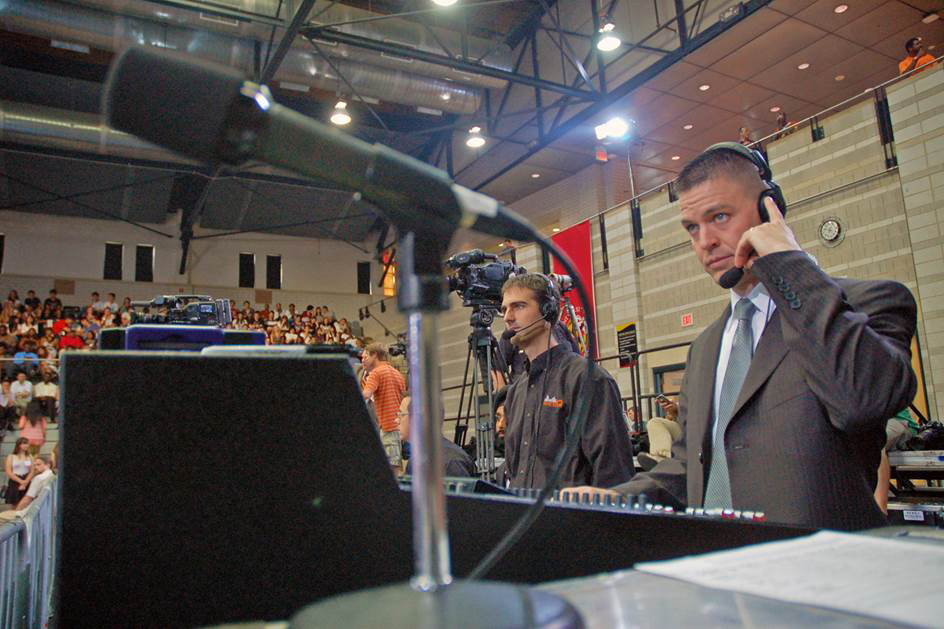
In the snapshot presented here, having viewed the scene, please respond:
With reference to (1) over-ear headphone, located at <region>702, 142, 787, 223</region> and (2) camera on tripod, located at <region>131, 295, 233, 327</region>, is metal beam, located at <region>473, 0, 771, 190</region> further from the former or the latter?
(1) over-ear headphone, located at <region>702, 142, 787, 223</region>

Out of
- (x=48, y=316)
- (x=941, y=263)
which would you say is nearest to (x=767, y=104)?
(x=941, y=263)

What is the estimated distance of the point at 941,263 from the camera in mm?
4391

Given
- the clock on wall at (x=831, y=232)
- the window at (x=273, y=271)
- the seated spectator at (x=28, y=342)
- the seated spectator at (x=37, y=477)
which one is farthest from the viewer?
the window at (x=273, y=271)

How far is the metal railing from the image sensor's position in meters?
1.71

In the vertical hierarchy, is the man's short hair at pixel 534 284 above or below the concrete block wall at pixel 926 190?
below

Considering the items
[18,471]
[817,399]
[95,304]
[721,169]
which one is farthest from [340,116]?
[817,399]

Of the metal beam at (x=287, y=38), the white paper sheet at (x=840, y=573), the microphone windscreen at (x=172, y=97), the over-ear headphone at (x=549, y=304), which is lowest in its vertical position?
the white paper sheet at (x=840, y=573)

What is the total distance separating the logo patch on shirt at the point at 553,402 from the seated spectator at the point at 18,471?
5751 millimetres

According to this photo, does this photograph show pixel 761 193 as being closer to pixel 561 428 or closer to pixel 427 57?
pixel 561 428

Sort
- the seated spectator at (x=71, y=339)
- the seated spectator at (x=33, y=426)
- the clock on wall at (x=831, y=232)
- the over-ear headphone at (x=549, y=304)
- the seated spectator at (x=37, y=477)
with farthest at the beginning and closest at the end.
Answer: the seated spectator at (x=71, y=339)
the seated spectator at (x=33, y=426)
the seated spectator at (x=37, y=477)
the clock on wall at (x=831, y=232)
the over-ear headphone at (x=549, y=304)

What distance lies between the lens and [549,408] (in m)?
2.33

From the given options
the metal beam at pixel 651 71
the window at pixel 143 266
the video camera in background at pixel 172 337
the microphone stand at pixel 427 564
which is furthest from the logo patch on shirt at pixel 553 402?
the window at pixel 143 266

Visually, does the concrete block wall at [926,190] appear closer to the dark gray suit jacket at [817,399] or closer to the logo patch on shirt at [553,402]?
the logo patch on shirt at [553,402]

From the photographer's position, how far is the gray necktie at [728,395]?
1.27 meters
